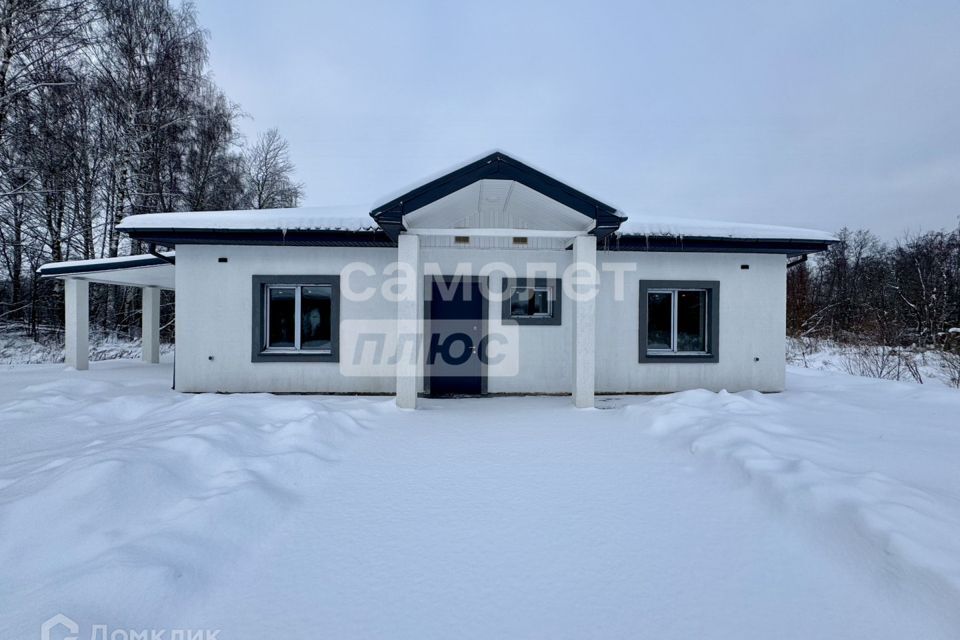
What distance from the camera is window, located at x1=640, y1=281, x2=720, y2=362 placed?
7164 mm

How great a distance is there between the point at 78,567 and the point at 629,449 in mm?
4290

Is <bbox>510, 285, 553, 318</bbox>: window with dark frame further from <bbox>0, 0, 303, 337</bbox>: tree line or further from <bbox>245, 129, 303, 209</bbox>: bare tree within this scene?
<bbox>245, 129, 303, 209</bbox>: bare tree

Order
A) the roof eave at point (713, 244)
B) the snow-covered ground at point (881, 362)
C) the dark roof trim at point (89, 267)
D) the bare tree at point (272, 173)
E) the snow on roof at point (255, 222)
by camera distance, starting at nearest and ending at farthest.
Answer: the snow on roof at point (255, 222)
the roof eave at point (713, 244)
the dark roof trim at point (89, 267)
the snow-covered ground at point (881, 362)
the bare tree at point (272, 173)

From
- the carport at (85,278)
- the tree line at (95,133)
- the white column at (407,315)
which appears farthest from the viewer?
the tree line at (95,133)

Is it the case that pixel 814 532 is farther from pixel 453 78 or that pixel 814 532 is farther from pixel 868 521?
pixel 453 78

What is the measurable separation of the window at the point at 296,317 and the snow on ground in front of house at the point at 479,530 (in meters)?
2.10

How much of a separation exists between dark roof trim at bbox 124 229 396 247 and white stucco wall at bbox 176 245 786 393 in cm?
23

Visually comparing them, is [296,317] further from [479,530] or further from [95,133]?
[95,133]

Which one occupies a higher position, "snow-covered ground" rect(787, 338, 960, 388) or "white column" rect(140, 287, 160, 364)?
"white column" rect(140, 287, 160, 364)

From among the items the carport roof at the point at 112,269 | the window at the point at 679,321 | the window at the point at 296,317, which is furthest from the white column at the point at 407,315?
the carport roof at the point at 112,269

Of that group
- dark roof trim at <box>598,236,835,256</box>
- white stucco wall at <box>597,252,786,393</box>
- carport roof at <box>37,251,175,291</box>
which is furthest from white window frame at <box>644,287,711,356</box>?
carport roof at <box>37,251,175,291</box>

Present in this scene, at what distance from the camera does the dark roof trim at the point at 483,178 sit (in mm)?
5152

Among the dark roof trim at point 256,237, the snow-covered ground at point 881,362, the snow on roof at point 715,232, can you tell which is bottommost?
the snow-covered ground at point 881,362

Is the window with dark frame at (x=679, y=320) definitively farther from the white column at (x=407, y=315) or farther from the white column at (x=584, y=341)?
the white column at (x=407, y=315)
